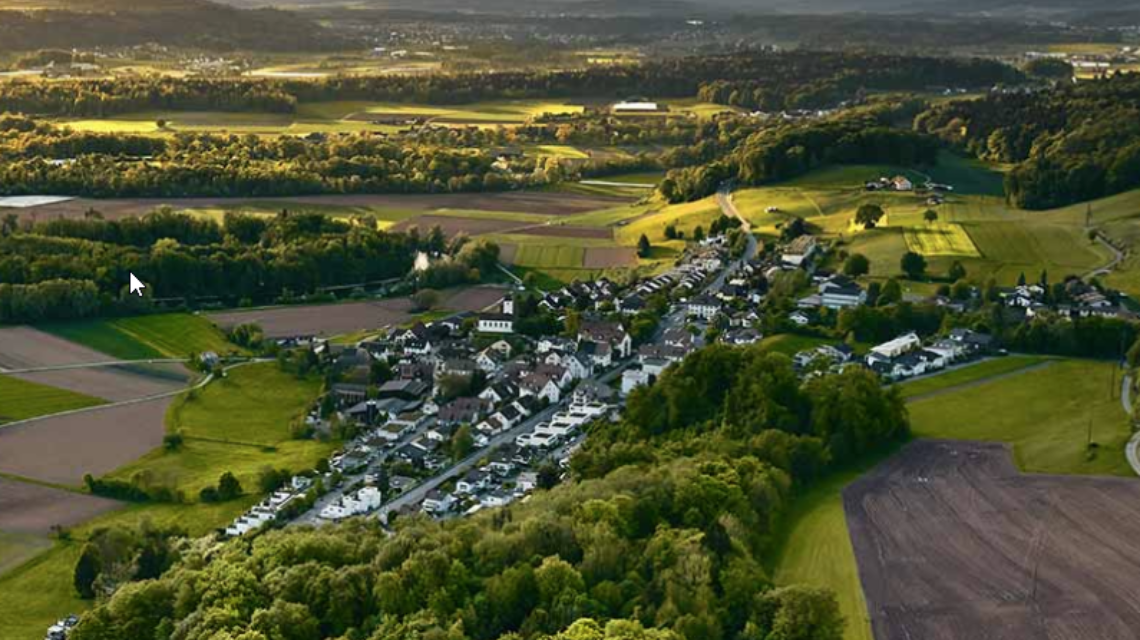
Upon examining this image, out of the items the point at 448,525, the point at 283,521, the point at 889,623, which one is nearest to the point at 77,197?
the point at 283,521

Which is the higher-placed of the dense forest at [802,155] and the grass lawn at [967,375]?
the dense forest at [802,155]

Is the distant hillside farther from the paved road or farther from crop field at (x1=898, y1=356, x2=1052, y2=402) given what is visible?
the paved road

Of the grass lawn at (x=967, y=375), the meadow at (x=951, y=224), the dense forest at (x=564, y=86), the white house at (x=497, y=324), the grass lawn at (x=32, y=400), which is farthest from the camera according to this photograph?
the dense forest at (x=564, y=86)

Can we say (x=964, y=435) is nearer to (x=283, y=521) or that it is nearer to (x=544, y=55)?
(x=283, y=521)

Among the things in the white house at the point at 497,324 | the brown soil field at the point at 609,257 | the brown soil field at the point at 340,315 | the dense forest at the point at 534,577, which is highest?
the dense forest at the point at 534,577

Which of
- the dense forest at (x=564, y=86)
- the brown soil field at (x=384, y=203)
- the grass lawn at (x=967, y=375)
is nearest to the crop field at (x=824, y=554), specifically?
the grass lawn at (x=967, y=375)

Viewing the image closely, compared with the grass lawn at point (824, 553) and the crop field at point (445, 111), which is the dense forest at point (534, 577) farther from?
the crop field at point (445, 111)
